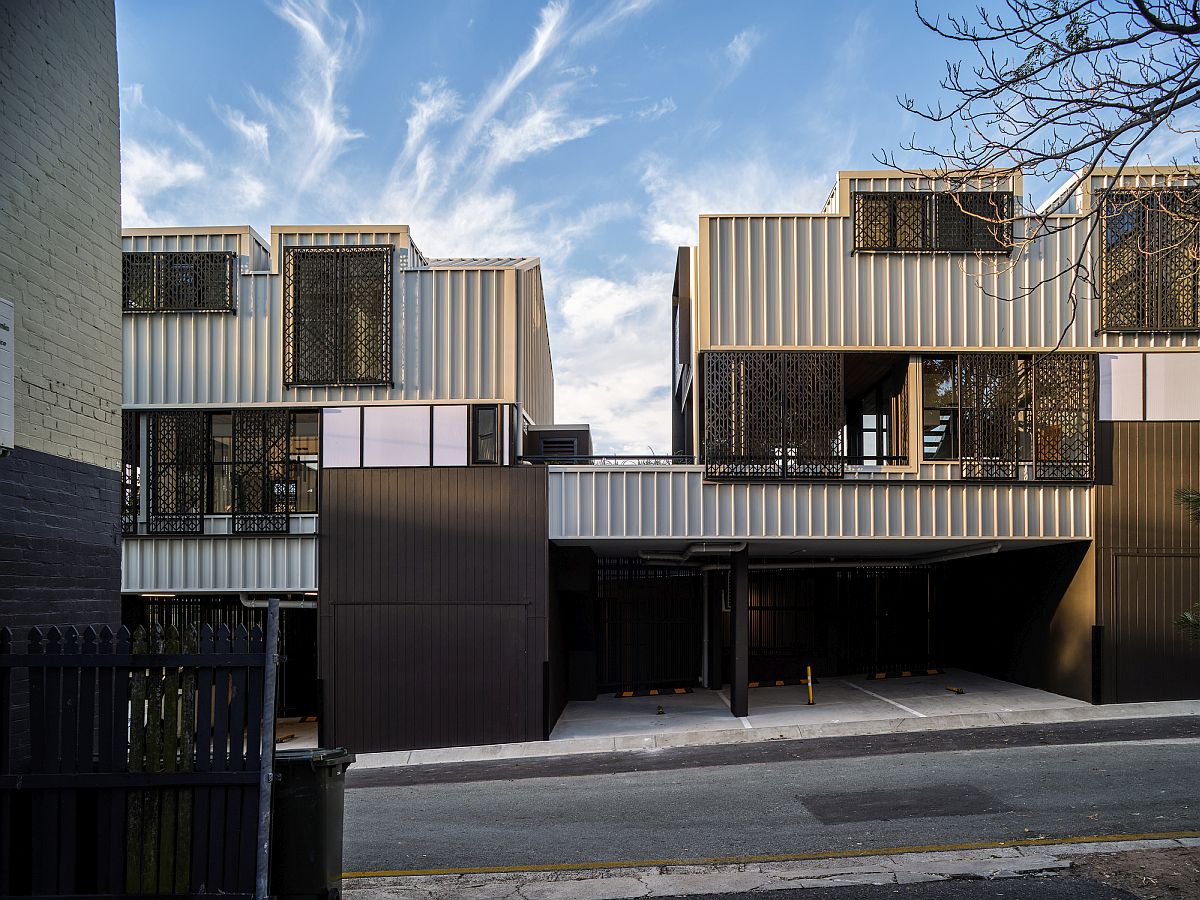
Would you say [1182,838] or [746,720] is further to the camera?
[746,720]

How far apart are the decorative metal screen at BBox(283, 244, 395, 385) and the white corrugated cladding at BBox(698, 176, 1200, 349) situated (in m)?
5.80

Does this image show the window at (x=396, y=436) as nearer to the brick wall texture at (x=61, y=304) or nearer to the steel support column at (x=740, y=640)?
the steel support column at (x=740, y=640)

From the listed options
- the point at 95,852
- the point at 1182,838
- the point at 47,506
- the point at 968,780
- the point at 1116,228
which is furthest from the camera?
the point at 1116,228

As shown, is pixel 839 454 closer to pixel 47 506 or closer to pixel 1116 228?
pixel 1116 228

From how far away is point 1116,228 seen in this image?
16.3m

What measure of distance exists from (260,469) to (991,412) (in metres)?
13.0

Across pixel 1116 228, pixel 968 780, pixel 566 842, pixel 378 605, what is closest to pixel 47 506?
pixel 566 842

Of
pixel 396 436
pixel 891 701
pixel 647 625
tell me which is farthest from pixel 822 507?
pixel 396 436

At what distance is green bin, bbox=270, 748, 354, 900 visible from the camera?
6566 millimetres

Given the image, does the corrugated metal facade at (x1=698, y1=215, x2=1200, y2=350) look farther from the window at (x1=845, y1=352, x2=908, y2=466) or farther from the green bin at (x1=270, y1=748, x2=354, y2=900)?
the green bin at (x1=270, y1=748, x2=354, y2=900)

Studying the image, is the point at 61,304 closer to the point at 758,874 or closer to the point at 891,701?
the point at 758,874

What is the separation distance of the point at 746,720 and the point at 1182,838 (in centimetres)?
867

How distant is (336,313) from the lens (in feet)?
57.6

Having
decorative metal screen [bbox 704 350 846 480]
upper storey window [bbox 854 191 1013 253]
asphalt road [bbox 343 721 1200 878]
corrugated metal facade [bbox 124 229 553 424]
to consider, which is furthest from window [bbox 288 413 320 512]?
upper storey window [bbox 854 191 1013 253]
